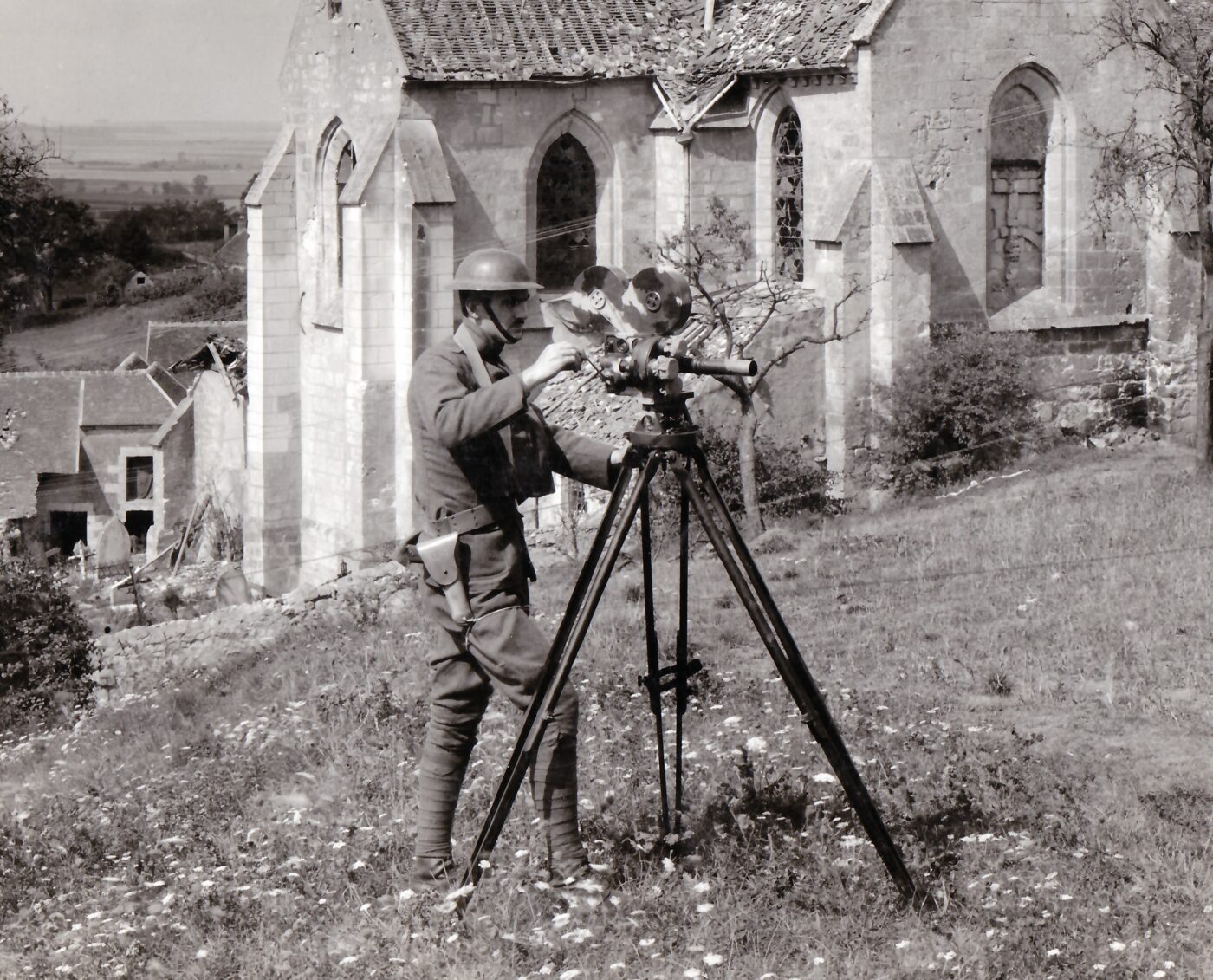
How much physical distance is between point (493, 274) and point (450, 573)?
1249 mm

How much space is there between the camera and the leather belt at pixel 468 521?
22.6 ft

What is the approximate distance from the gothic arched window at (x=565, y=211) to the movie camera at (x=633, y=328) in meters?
18.3

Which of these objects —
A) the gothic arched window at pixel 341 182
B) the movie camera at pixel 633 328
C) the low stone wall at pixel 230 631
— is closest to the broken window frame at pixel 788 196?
the gothic arched window at pixel 341 182

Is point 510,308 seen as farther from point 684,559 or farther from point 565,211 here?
point 565,211

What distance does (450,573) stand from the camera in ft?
22.3

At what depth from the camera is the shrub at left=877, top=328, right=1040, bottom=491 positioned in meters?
21.2

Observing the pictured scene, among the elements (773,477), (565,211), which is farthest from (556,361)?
(565,211)

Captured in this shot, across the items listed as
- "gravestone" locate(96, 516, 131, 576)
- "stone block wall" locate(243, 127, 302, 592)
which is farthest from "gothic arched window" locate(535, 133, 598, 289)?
"gravestone" locate(96, 516, 131, 576)

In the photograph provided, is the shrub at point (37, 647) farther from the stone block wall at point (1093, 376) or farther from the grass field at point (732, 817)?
the stone block wall at point (1093, 376)

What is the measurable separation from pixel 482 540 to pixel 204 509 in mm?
29844

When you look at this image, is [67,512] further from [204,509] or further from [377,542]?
[377,542]

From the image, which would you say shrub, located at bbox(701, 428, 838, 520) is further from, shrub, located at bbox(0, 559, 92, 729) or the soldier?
the soldier

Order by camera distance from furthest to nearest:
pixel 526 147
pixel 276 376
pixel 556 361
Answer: pixel 276 376, pixel 526 147, pixel 556 361

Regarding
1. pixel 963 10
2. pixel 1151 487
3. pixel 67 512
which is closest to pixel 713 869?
pixel 1151 487
